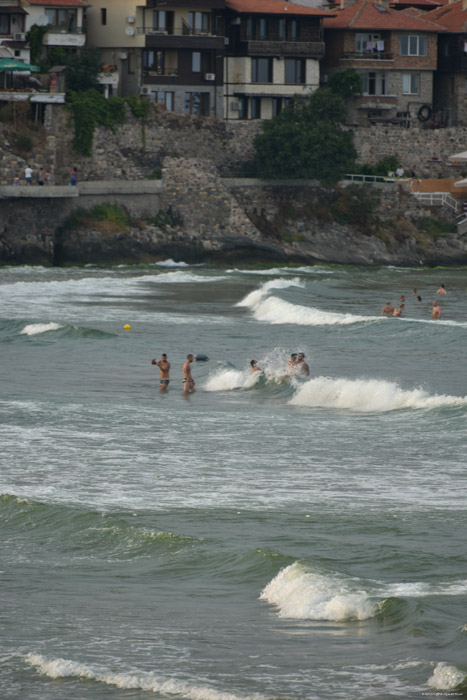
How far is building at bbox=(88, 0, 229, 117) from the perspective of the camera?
73625 millimetres

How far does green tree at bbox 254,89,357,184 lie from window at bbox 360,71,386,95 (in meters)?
6.05

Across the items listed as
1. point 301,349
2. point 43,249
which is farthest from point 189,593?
point 43,249

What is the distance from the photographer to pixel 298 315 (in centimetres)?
4969

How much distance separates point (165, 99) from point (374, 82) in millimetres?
12683

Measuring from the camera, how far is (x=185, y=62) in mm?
74375

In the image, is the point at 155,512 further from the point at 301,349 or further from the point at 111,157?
the point at 111,157

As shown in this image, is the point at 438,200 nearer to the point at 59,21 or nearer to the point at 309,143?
the point at 309,143

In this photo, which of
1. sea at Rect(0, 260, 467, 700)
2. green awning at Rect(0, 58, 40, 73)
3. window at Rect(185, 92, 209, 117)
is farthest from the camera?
window at Rect(185, 92, 209, 117)

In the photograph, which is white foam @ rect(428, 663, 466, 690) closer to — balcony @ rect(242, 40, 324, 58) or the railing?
the railing

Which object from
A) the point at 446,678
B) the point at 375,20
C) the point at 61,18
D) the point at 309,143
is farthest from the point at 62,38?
the point at 446,678

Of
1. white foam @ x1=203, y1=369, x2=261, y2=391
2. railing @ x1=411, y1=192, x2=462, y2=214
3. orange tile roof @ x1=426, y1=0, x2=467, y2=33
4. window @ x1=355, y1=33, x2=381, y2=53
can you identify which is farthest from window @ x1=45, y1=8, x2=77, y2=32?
white foam @ x1=203, y1=369, x2=261, y2=391

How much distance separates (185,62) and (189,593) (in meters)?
60.6

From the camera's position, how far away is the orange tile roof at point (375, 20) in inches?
3076

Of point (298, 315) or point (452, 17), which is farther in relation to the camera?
point (452, 17)
